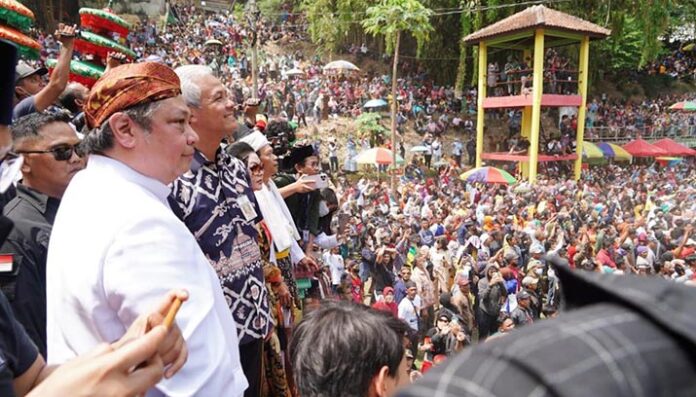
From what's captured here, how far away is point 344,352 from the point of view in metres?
1.43

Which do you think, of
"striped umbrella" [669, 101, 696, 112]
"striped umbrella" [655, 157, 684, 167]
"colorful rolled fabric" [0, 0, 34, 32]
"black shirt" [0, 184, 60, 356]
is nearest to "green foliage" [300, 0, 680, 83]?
"striped umbrella" [669, 101, 696, 112]

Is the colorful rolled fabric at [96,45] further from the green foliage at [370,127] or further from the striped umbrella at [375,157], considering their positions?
the green foliage at [370,127]

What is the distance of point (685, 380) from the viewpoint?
0.54 m

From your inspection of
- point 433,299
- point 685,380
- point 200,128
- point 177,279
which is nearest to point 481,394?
point 685,380

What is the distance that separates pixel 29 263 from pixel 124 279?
87 cm

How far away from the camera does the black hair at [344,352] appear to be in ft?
4.64

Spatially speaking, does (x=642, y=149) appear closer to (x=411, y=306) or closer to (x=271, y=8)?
(x=411, y=306)

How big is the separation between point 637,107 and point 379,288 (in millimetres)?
25228

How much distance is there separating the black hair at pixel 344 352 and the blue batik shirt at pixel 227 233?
0.69 m

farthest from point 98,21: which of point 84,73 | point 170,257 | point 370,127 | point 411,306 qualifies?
point 370,127

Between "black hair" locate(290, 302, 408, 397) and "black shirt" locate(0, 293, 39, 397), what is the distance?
0.65m

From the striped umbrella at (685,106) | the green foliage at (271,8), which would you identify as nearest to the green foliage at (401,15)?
the green foliage at (271,8)

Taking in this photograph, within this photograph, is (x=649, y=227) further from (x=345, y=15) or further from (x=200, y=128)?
(x=345, y=15)

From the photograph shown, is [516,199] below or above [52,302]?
below
